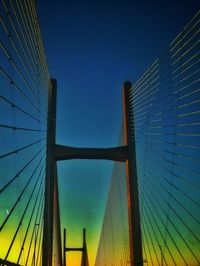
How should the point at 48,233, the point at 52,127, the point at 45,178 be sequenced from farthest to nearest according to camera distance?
the point at 52,127 → the point at 45,178 → the point at 48,233

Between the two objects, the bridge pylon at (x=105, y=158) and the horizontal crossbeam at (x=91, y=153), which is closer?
the bridge pylon at (x=105, y=158)

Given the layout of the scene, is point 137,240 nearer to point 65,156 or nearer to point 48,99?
point 65,156

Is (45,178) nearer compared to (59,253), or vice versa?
(45,178)

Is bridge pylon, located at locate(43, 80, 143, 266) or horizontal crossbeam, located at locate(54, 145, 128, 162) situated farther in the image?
horizontal crossbeam, located at locate(54, 145, 128, 162)

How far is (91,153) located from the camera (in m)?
6.47

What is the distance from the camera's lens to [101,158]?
6.54 m

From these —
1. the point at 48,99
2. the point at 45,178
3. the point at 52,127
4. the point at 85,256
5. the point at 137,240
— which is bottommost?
the point at 85,256

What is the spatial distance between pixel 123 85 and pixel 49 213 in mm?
2859

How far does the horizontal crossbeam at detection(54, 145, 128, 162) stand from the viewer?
20.3 feet

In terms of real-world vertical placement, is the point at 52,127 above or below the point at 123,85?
below

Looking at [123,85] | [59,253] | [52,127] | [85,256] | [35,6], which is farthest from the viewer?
[85,256]

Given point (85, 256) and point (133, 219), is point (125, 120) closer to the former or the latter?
point (133, 219)

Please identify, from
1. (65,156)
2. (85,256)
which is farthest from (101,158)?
(85,256)

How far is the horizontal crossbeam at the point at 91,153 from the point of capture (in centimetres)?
620
